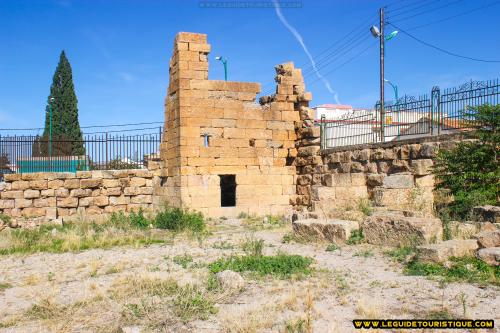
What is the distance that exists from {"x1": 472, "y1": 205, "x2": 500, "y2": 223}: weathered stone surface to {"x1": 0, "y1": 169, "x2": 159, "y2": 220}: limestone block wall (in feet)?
32.4

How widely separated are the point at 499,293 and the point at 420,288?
2.68 feet

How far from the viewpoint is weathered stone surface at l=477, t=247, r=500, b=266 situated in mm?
6134

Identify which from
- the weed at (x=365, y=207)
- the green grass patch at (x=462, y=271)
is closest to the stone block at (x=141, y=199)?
the weed at (x=365, y=207)

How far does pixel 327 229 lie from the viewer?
8.93 m

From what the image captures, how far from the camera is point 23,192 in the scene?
14.6 metres

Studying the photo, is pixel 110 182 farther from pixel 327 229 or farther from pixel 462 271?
pixel 462 271

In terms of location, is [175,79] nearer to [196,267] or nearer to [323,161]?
[323,161]

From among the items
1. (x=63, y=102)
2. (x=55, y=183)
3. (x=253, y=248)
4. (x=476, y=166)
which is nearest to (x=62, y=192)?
(x=55, y=183)

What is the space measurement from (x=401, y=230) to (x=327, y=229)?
1481 mm

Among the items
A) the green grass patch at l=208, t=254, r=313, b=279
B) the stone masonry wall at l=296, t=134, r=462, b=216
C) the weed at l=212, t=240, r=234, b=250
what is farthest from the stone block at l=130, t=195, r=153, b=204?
the green grass patch at l=208, t=254, r=313, b=279

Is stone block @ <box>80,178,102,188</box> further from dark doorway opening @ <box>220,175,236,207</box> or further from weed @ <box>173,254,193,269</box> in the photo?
weed @ <box>173,254,193,269</box>

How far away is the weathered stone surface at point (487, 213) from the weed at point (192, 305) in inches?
217

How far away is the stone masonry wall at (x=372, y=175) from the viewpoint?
11094mm

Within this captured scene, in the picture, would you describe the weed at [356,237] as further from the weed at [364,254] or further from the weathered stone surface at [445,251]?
the weathered stone surface at [445,251]
